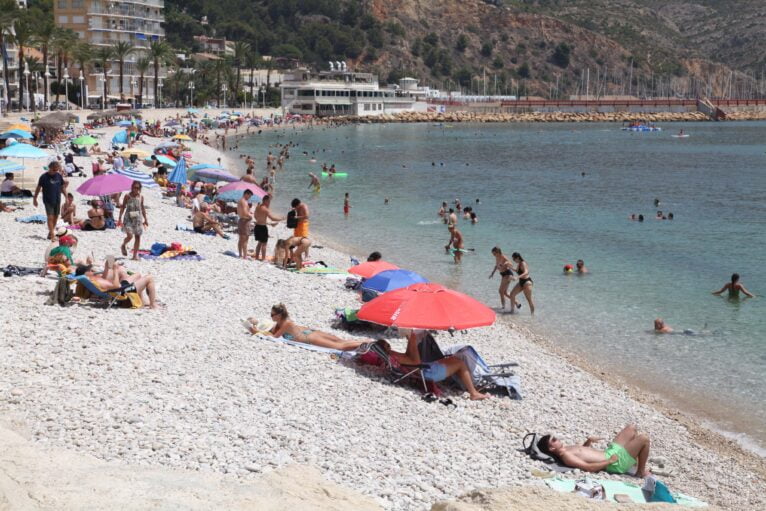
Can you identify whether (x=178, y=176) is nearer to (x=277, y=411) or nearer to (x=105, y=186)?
(x=105, y=186)

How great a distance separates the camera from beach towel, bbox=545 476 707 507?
7.88m

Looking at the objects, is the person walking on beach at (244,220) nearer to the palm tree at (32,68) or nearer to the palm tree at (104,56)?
the palm tree at (32,68)

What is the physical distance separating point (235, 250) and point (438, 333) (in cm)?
683

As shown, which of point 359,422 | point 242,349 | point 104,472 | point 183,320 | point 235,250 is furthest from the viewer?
point 235,250

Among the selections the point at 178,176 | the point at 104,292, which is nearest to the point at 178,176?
the point at 178,176

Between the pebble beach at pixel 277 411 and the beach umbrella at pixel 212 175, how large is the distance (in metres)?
15.5

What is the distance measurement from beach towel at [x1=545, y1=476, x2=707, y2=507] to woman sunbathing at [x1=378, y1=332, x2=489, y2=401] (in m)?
2.25

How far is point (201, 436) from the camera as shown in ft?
25.5

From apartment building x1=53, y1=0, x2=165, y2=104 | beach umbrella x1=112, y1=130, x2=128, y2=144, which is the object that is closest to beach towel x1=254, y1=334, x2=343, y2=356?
beach umbrella x1=112, y1=130, x2=128, y2=144

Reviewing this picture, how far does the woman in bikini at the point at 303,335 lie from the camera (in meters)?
11.2

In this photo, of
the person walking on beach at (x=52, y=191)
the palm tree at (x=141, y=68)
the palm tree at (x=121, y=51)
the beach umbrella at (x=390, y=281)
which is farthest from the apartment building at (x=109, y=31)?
the beach umbrella at (x=390, y=281)

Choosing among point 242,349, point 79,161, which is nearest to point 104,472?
point 242,349

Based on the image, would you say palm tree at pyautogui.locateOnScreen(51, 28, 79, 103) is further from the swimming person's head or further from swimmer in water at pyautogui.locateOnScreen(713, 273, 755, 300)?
the swimming person's head

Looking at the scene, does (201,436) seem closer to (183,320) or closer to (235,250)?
(183,320)
